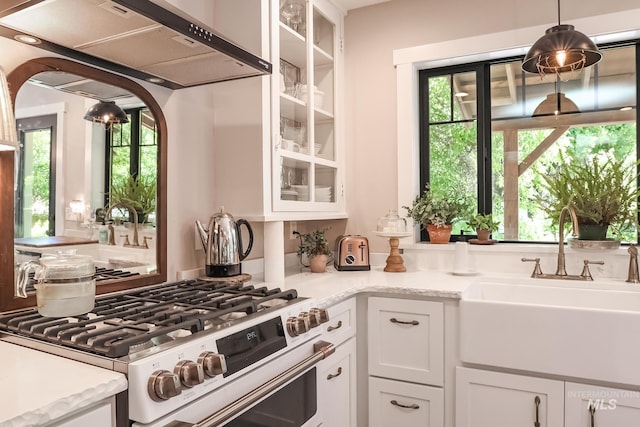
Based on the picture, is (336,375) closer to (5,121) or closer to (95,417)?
(95,417)

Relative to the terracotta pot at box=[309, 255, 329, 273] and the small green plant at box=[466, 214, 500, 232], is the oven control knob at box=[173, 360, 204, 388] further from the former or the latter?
the small green plant at box=[466, 214, 500, 232]

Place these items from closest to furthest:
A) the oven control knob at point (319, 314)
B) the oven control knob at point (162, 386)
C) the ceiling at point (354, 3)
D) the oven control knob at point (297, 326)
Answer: the oven control knob at point (162, 386), the oven control knob at point (297, 326), the oven control knob at point (319, 314), the ceiling at point (354, 3)

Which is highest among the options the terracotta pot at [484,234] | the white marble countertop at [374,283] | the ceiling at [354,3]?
the ceiling at [354,3]

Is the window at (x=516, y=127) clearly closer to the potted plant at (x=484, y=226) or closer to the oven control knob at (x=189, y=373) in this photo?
the potted plant at (x=484, y=226)

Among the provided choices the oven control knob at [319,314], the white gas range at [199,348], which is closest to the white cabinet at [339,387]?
the white gas range at [199,348]

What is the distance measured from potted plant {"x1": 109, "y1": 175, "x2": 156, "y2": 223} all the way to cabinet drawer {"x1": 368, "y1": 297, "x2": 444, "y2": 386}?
1076mm

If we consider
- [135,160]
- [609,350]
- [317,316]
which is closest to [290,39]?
[135,160]

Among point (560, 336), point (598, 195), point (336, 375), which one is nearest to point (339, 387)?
point (336, 375)

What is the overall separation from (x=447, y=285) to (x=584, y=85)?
1390 mm

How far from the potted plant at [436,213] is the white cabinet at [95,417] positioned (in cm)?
194

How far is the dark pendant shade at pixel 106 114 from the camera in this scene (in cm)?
165

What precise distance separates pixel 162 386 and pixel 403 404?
4.52ft

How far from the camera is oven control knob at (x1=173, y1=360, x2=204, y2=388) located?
104 centimetres

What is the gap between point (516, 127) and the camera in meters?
2.60
